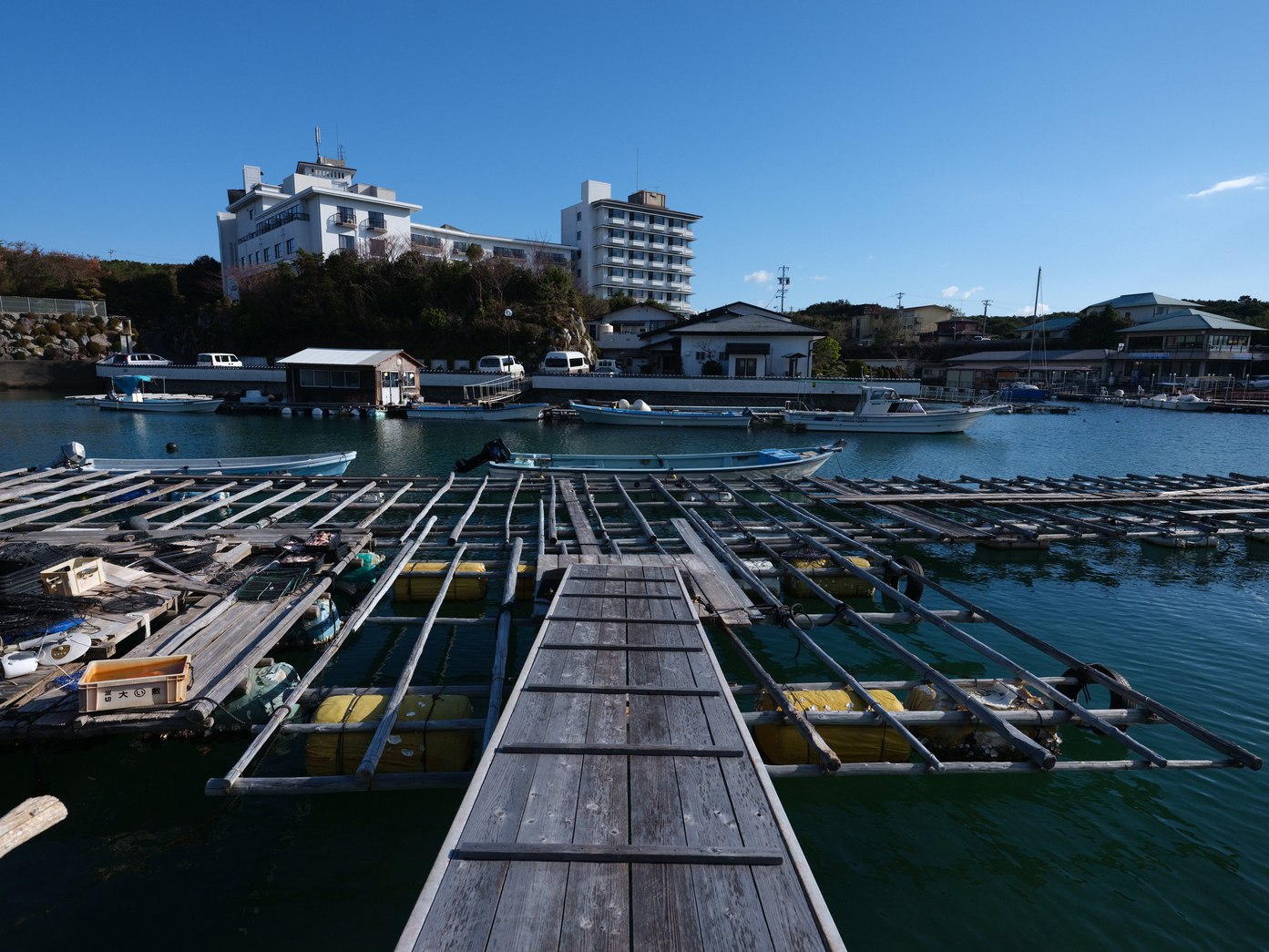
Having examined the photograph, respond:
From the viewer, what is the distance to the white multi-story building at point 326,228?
66.4 m

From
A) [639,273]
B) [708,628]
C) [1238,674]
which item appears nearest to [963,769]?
[708,628]

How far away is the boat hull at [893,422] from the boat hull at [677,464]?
767 inches

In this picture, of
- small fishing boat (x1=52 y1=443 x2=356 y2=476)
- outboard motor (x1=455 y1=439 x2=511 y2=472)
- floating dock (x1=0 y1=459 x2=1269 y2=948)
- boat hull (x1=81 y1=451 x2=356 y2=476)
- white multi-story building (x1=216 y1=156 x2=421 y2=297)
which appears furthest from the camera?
white multi-story building (x1=216 y1=156 x2=421 y2=297)

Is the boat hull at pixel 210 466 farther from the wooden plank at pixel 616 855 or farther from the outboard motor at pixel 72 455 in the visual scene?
the wooden plank at pixel 616 855

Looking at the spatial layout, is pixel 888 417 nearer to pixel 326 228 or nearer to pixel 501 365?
pixel 501 365

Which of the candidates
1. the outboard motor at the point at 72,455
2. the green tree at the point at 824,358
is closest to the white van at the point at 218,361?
the outboard motor at the point at 72,455

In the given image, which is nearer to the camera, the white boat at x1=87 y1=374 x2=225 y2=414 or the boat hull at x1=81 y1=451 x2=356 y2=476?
the boat hull at x1=81 y1=451 x2=356 y2=476

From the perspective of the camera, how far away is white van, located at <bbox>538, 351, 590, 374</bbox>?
55.1 metres

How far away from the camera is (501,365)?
55.7m

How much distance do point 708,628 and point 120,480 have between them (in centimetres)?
1722

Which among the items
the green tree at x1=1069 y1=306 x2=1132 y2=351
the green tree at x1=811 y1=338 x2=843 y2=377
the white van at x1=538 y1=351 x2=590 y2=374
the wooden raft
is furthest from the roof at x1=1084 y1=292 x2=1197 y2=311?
the wooden raft

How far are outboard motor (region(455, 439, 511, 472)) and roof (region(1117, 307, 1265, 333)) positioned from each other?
8702 centimetres

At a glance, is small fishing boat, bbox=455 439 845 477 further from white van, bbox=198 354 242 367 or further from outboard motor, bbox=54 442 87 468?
white van, bbox=198 354 242 367

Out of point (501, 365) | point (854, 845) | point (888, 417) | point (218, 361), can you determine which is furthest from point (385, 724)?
point (218, 361)
